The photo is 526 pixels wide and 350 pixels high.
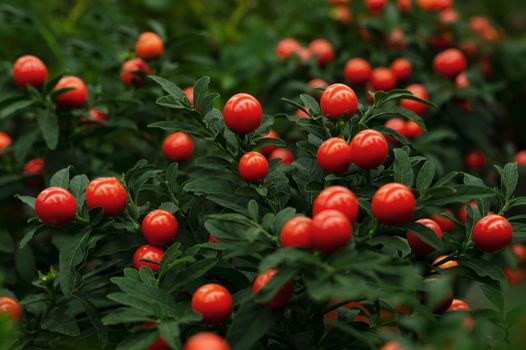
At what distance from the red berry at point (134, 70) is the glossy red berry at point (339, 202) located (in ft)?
2.96

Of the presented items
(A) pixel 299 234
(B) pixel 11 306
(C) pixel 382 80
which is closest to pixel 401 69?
(C) pixel 382 80

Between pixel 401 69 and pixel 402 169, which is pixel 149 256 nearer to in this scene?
pixel 402 169

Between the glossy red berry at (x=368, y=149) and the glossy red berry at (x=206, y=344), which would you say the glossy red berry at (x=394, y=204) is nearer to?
the glossy red berry at (x=368, y=149)

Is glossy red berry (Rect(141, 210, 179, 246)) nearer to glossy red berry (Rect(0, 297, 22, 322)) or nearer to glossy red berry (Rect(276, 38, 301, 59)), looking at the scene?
glossy red berry (Rect(0, 297, 22, 322))

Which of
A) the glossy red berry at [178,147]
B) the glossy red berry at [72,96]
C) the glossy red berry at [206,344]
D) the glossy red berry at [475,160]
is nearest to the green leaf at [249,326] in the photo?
the glossy red berry at [206,344]

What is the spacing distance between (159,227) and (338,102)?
0.39 m

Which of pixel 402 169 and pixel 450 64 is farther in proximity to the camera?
pixel 450 64

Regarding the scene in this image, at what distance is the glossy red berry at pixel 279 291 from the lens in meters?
0.92

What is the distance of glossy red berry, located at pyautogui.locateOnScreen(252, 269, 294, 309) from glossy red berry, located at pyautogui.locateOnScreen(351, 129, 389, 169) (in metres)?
0.24

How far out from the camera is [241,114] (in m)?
1.13

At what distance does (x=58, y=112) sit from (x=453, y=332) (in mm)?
1187

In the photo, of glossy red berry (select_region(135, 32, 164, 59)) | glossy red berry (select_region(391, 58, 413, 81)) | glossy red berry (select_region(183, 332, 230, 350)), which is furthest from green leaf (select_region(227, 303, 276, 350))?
glossy red berry (select_region(391, 58, 413, 81))

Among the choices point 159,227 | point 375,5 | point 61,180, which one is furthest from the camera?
point 375,5

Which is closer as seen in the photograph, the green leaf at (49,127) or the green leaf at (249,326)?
the green leaf at (249,326)
